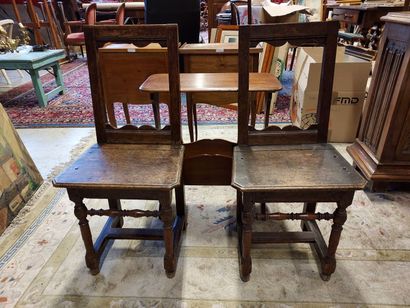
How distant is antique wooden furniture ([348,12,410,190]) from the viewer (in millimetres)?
1518

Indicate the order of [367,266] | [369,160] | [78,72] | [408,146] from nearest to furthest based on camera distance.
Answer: [367,266] < [408,146] < [369,160] < [78,72]

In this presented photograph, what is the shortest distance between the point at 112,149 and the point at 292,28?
88 cm

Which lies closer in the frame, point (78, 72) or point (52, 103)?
point (52, 103)

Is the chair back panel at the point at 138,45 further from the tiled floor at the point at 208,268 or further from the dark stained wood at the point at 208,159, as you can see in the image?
the tiled floor at the point at 208,268

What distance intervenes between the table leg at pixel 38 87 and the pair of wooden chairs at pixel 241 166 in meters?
2.34

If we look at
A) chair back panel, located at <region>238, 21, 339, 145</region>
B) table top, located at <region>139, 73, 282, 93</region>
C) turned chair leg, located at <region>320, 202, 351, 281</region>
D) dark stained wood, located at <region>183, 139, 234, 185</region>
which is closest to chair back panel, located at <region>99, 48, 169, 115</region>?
table top, located at <region>139, 73, 282, 93</region>

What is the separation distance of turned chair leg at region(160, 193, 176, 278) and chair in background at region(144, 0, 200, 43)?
2.13 meters

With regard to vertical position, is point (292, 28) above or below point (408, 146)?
above

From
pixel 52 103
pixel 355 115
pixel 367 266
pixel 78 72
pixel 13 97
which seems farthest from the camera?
pixel 78 72

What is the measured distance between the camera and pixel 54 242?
1494 millimetres

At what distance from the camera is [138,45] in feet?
4.18

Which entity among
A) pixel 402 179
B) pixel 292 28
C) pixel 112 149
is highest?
pixel 292 28

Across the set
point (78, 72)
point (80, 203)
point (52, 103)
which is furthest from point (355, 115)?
point (78, 72)

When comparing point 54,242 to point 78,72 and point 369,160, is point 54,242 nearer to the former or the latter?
point 369,160
